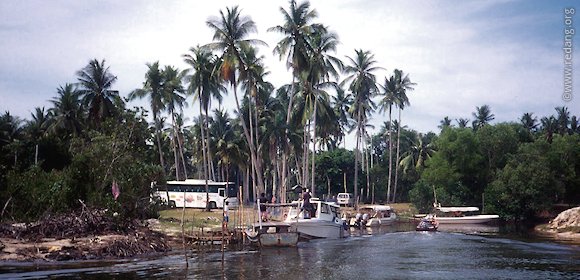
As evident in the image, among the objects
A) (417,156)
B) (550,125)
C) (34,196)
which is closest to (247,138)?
(34,196)

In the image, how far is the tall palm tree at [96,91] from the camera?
55.4 meters

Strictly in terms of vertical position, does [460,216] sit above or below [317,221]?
below

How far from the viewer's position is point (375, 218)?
194 feet

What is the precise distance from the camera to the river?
22875 mm

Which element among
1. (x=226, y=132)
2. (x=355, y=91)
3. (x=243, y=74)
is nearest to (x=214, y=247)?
(x=243, y=74)

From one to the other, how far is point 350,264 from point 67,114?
43.9 m

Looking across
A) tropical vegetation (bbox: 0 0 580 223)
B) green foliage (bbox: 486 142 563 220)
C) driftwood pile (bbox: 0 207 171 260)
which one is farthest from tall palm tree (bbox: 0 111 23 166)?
green foliage (bbox: 486 142 563 220)

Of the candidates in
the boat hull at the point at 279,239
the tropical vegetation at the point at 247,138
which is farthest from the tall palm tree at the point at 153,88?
the boat hull at the point at 279,239

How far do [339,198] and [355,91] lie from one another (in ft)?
45.4

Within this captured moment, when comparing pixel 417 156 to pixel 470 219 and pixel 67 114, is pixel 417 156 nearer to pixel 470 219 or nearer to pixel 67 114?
pixel 470 219

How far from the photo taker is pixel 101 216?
97.9 feet

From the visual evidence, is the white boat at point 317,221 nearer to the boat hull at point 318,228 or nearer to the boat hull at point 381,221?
the boat hull at point 318,228

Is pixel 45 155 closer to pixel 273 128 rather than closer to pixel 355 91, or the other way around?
pixel 273 128

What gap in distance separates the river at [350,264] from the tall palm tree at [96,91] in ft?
94.0
